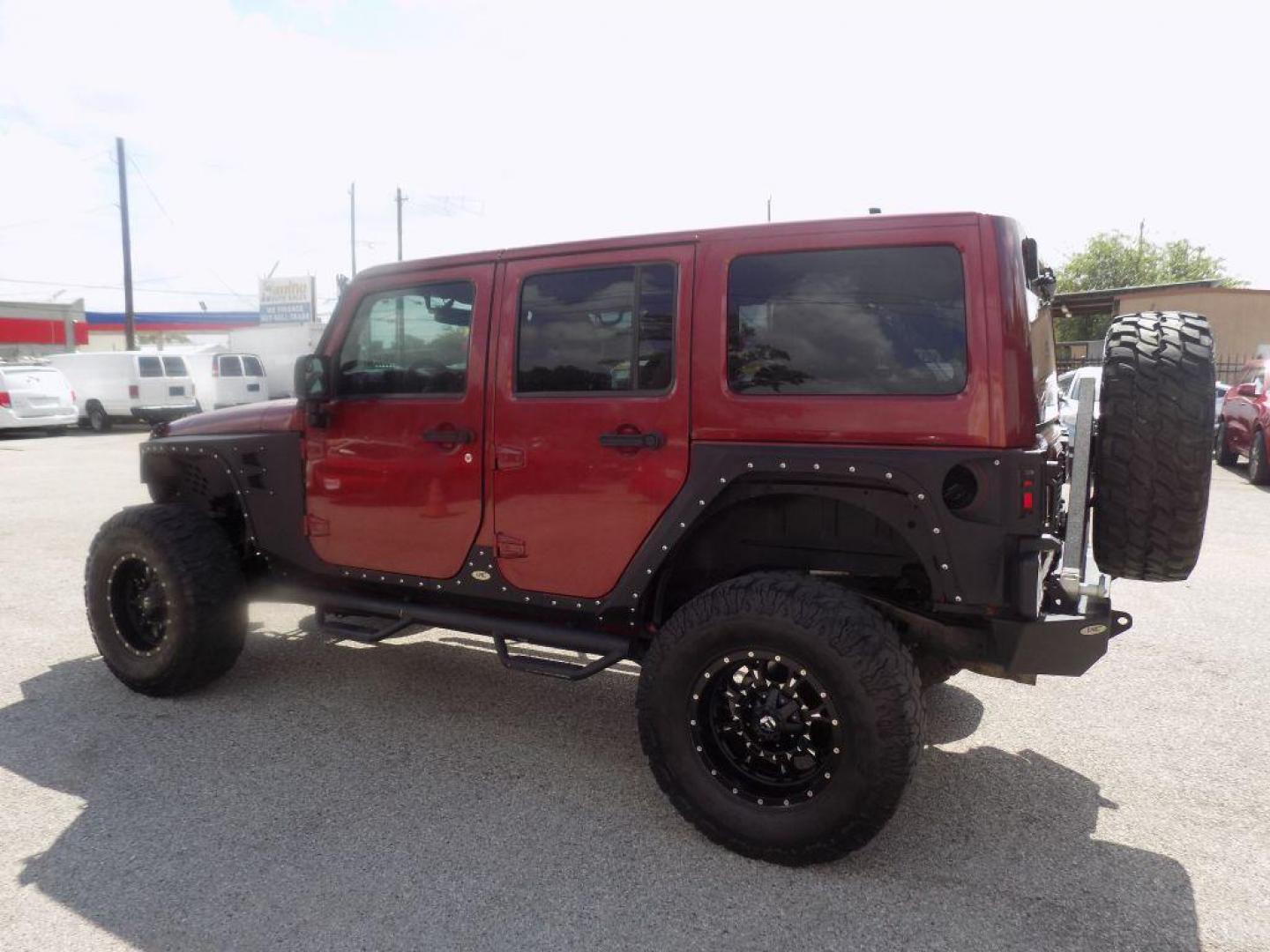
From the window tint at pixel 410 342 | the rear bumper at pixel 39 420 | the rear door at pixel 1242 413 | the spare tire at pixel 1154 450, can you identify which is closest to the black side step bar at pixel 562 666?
the window tint at pixel 410 342

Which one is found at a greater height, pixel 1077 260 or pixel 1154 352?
pixel 1077 260

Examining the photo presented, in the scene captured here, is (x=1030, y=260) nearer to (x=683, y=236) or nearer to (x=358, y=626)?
(x=683, y=236)

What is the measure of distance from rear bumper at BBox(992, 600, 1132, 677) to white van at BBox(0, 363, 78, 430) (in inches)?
795

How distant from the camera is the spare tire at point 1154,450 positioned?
2824mm

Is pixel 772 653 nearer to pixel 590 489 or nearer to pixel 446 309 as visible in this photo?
pixel 590 489

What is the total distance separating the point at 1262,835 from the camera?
317cm

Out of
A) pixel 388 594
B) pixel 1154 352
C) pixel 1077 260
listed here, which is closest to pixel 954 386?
pixel 1154 352

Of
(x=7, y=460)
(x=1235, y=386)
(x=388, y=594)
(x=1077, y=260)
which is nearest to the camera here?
(x=388, y=594)

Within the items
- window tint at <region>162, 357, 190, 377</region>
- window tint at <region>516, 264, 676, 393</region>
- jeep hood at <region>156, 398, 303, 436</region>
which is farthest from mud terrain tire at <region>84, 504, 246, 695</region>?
window tint at <region>162, 357, 190, 377</region>

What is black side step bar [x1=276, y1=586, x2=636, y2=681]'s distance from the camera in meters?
3.55

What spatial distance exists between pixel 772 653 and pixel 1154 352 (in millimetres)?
1485

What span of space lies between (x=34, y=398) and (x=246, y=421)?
1746cm

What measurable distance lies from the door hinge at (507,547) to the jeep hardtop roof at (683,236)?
→ 1088mm

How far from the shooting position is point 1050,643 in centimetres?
288
